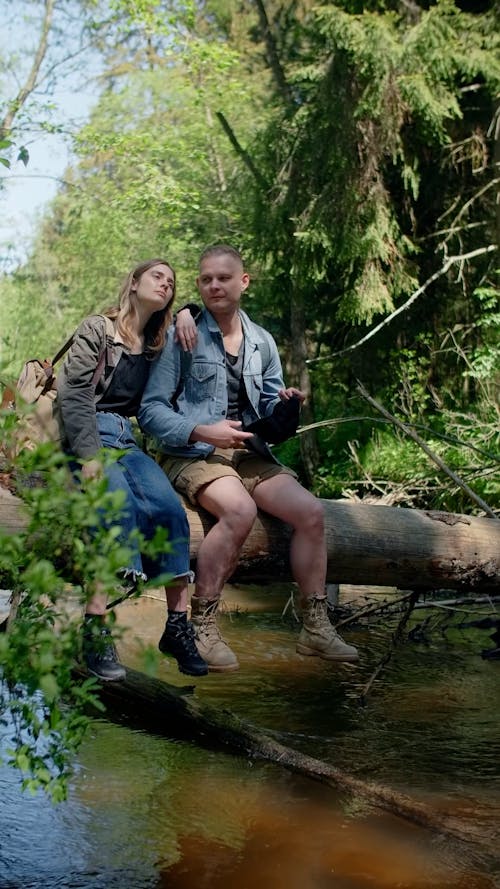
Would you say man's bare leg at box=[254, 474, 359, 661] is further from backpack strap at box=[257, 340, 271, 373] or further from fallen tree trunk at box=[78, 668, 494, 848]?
backpack strap at box=[257, 340, 271, 373]

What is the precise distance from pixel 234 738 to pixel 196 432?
5.23 feet

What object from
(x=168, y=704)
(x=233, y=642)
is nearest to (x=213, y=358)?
(x=168, y=704)

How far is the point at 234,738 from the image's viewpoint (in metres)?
5.27

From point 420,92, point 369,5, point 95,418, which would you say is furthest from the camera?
point 369,5

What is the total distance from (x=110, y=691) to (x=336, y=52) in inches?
387

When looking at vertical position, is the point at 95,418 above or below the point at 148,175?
below

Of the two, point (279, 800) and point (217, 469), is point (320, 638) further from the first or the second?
point (217, 469)

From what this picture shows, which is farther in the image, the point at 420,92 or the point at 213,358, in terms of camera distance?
the point at 420,92

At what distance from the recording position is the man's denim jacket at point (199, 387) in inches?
190

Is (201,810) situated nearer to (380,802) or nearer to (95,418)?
(380,802)

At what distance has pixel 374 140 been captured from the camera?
13.3 metres

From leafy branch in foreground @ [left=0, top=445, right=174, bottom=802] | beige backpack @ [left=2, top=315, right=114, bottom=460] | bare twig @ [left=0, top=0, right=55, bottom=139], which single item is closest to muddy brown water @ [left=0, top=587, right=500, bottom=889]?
leafy branch in foreground @ [left=0, top=445, right=174, bottom=802]

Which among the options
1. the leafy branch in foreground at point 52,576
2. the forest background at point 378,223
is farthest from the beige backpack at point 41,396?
the forest background at point 378,223

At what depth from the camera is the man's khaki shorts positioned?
4898 millimetres
